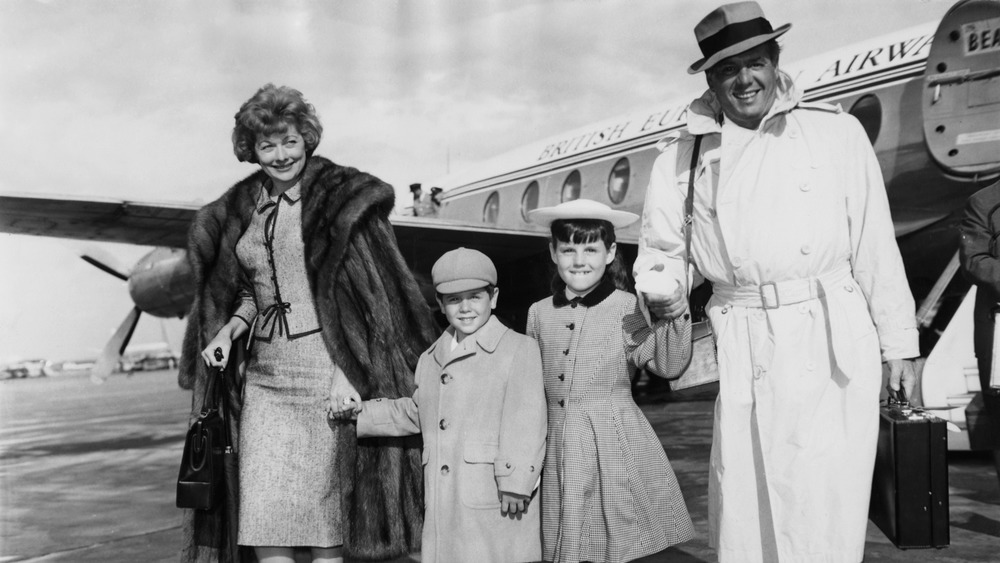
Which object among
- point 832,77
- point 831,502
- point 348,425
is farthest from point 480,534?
point 832,77

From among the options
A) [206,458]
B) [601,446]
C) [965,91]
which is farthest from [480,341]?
[965,91]

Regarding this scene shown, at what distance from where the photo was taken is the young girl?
9.23ft

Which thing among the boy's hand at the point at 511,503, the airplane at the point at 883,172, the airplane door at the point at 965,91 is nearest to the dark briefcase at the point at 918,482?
the boy's hand at the point at 511,503

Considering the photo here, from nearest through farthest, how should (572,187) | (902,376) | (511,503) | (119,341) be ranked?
(902,376) → (511,503) → (572,187) → (119,341)

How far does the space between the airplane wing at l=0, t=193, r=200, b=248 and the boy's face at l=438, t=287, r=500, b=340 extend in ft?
17.0

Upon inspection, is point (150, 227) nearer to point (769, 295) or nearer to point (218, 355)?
point (218, 355)

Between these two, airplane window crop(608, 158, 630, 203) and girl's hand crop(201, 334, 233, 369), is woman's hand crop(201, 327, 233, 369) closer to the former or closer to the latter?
girl's hand crop(201, 334, 233, 369)

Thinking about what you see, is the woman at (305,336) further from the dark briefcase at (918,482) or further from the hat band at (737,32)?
→ the dark briefcase at (918,482)

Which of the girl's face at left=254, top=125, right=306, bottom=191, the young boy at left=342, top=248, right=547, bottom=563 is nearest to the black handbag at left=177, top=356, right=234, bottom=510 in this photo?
the young boy at left=342, top=248, right=547, bottom=563

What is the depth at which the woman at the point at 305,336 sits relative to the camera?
2992mm

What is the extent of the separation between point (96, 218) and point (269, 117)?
5.57m

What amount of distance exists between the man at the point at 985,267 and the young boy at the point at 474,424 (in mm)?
2506

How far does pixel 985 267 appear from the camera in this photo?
13.3ft

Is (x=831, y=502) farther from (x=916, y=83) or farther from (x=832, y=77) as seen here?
(x=832, y=77)
